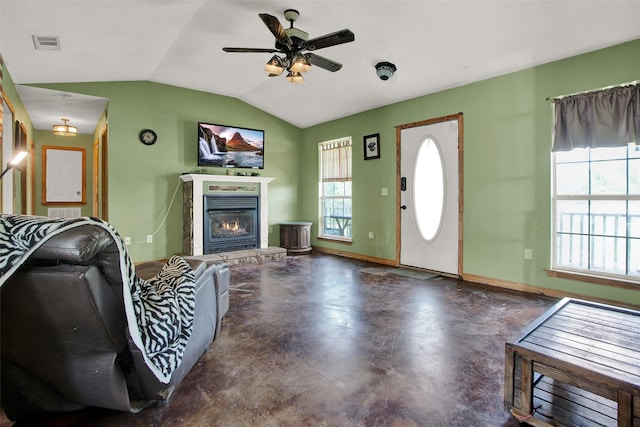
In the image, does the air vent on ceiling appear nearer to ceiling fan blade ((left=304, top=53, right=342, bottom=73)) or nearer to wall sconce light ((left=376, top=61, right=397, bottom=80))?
ceiling fan blade ((left=304, top=53, right=342, bottom=73))

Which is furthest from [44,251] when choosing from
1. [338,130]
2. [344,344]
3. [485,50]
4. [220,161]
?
[338,130]

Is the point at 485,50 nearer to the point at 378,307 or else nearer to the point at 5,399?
the point at 378,307

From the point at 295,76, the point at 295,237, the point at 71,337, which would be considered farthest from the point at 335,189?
the point at 71,337

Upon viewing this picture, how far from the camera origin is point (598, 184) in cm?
325

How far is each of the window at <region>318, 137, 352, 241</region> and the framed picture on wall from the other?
19.4 inches

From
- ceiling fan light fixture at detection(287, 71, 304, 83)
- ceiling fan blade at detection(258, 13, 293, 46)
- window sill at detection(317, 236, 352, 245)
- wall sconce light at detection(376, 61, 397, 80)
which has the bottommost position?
window sill at detection(317, 236, 352, 245)

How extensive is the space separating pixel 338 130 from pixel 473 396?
4995 mm

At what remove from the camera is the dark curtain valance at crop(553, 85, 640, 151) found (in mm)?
2932

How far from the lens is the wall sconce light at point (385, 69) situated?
12.9 ft

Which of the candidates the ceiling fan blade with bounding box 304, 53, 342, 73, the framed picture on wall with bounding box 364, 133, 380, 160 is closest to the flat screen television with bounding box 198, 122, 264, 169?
the framed picture on wall with bounding box 364, 133, 380, 160

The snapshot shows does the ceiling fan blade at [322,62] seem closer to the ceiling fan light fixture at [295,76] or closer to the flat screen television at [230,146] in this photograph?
the ceiling fan light fixture at [295,76]

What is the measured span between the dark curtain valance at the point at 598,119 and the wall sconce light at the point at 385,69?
180cm

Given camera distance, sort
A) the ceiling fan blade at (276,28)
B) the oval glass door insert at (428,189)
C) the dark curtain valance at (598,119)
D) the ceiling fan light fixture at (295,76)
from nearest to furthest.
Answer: the ceiling fan blade at (276,28)
the dark curtain valance at (598,119)
the ceiling fan light fixture at (295,76)
the oval glass door insert at (428,189)

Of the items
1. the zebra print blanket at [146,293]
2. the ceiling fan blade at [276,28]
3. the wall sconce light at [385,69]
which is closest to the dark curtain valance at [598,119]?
the wall sconce light at [385,69]
